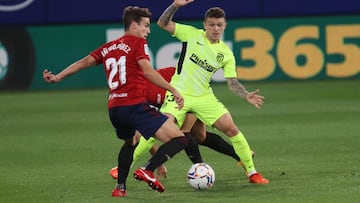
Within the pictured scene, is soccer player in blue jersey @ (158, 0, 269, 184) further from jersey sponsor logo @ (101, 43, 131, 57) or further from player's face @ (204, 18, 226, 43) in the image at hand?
jersey sponsor logo @ (101, 43, 131, 57)

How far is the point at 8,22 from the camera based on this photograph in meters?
23.0

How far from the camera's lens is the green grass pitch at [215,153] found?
1020 cm

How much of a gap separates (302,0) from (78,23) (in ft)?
17.1

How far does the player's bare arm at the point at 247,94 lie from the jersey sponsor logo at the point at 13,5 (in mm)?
13136

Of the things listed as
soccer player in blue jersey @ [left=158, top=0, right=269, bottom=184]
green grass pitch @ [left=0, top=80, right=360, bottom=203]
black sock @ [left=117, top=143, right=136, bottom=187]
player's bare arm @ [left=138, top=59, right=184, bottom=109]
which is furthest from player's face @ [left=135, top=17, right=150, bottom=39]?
green grass pitch @ [left=0, top=80, right=360, bottom=203]

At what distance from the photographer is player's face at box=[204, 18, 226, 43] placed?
10859 mm

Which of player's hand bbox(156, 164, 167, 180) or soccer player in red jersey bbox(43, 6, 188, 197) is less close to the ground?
soccer player in red jersey bbox(43, 6, 188, 197)

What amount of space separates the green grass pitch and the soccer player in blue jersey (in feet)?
1.68

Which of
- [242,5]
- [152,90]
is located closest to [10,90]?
[242,5]

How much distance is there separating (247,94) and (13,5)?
13749 millimetres

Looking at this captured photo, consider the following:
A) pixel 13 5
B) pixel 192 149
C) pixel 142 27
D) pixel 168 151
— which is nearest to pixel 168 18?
pixel 142 27

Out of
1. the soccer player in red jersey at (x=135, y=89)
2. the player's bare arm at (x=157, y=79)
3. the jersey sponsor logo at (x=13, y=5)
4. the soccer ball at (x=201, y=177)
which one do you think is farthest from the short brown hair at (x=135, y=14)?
the jersey sponsor logo at (x=13, y=5)

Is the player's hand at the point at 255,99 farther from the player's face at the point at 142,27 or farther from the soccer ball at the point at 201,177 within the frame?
the player's face at the point at 142,27

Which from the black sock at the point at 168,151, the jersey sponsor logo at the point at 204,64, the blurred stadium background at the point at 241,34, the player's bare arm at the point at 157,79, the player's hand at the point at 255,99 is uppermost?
the player's bare arm at the point at 157,79
